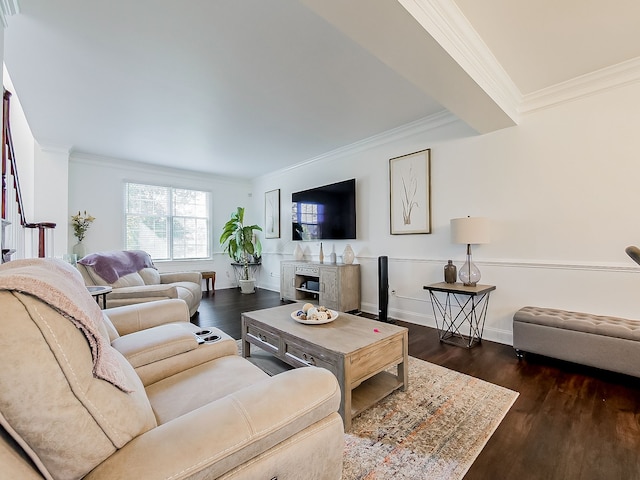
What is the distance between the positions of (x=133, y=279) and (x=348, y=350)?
3.19 meters

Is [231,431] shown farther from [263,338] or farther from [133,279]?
[133,279]

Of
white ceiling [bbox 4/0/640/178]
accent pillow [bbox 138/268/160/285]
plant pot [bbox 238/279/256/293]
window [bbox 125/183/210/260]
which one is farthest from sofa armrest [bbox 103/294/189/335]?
window [bbox 125/183/210/260]

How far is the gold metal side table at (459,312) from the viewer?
303 cm

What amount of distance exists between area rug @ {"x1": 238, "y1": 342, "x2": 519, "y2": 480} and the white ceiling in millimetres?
2212

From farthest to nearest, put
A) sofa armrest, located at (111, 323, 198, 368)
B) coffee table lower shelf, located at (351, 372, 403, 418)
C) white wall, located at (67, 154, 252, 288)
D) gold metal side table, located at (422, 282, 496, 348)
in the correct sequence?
1. white wall, located at (67, 154, 252, 288)
2. gold metal side table, located at (422, 282, 496, 348)
3. coffee table lower shelf, located at (351, 372, 403, 418)
4. sofa armrest, located at (111, 323, 198, 368)

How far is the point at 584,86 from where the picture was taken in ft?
8.46

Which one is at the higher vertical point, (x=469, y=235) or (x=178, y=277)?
(x=469, y=235)

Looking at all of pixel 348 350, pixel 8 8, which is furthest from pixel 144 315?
pixel 8 8

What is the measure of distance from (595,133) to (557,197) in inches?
23.3

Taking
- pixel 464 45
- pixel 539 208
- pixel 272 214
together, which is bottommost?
pixel 539 208

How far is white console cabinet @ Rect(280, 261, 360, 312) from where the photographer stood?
412cm

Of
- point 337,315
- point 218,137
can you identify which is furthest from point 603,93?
point 218,137

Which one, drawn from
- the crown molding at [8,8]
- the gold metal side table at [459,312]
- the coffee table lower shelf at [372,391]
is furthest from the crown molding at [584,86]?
the crown molding at [8,8]

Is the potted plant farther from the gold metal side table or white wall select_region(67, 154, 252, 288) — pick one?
the gold metal side table
